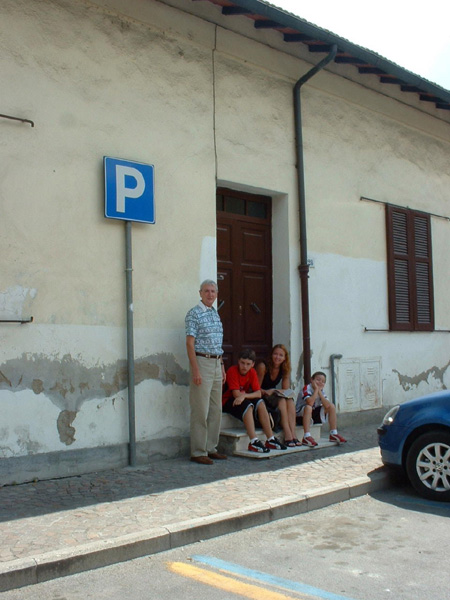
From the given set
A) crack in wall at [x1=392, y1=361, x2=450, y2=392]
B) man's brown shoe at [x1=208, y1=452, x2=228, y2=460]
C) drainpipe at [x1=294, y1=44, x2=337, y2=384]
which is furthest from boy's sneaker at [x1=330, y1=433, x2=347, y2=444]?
crack in wall at [x1=392, y1=361, x2=450, y2=392]

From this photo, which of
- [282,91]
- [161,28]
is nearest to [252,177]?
[282,91]

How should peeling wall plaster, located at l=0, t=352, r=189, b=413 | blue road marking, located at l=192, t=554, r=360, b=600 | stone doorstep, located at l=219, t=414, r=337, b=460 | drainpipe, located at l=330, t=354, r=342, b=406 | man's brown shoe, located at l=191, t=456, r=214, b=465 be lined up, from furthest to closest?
1. drainpipe, located at l=330, t=354, r=342, b=406
2. stone doorstep, located at l=219, t=414, r=337, b=460
3. man's brown shoe, located at l=191, t=456, r=214, b=465
4. peeling wall plaster, located at l=0, t=352, r=189, b=413
5. blue road marking, located at l=192, t=554, r=360, b=600

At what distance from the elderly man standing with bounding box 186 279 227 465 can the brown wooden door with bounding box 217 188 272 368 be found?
3.64 ft

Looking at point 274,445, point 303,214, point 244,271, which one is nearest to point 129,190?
point 244,271

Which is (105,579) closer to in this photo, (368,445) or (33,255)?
(33,255)

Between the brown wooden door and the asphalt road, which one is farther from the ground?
the brown wooden door

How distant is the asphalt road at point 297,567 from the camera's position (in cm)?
414

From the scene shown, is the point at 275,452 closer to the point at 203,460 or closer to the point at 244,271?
the point at 203,460

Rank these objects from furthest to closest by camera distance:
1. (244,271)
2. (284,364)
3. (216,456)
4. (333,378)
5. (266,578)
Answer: (333,378) → (244,271) → (284,364) → (216,456) → (266,578)

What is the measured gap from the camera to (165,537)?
500 centimetres

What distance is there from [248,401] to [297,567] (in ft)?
11.4

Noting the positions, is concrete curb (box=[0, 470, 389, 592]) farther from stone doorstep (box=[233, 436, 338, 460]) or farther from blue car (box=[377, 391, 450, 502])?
stone doorstep (box=[233, 436, 338, 460])

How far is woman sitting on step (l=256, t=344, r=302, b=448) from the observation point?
8211 mm

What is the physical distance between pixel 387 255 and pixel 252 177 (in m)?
3.13
